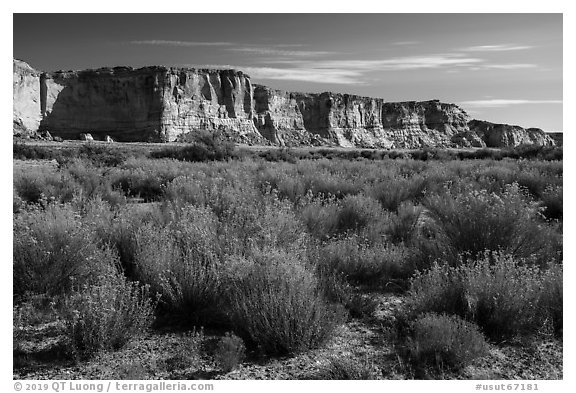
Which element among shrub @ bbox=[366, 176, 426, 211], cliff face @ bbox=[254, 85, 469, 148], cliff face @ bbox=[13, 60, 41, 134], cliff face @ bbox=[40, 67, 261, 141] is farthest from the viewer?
cliff face @ bbox=[254, 85, 469, 148]

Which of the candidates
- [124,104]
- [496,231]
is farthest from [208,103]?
[496,231]

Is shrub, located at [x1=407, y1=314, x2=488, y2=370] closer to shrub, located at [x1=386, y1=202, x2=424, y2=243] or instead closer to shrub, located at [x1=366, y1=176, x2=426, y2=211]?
shrub, located at [x1=386, y1=202, x2=424, y2=243]

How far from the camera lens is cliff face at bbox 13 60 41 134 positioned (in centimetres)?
7319

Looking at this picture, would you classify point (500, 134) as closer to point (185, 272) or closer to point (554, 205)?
point (554, 205)

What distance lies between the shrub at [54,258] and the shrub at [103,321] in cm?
79

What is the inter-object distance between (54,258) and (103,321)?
1754 millimetres

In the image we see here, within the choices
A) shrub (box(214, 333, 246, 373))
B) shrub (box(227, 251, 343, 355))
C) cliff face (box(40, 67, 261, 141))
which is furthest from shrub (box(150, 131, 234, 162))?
cliff face (box(40, 67, 261, 141))

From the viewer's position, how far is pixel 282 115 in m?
110

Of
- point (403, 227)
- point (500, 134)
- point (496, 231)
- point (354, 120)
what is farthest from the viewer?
point (500, 134)

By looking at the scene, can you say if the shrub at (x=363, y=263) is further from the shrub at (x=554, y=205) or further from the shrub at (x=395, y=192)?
the shrub at (x=554, y=205)

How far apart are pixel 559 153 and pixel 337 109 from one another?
300ft

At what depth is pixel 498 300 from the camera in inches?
177

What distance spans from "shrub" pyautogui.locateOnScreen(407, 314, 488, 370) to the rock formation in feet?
232

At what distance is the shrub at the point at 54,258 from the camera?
527cm
